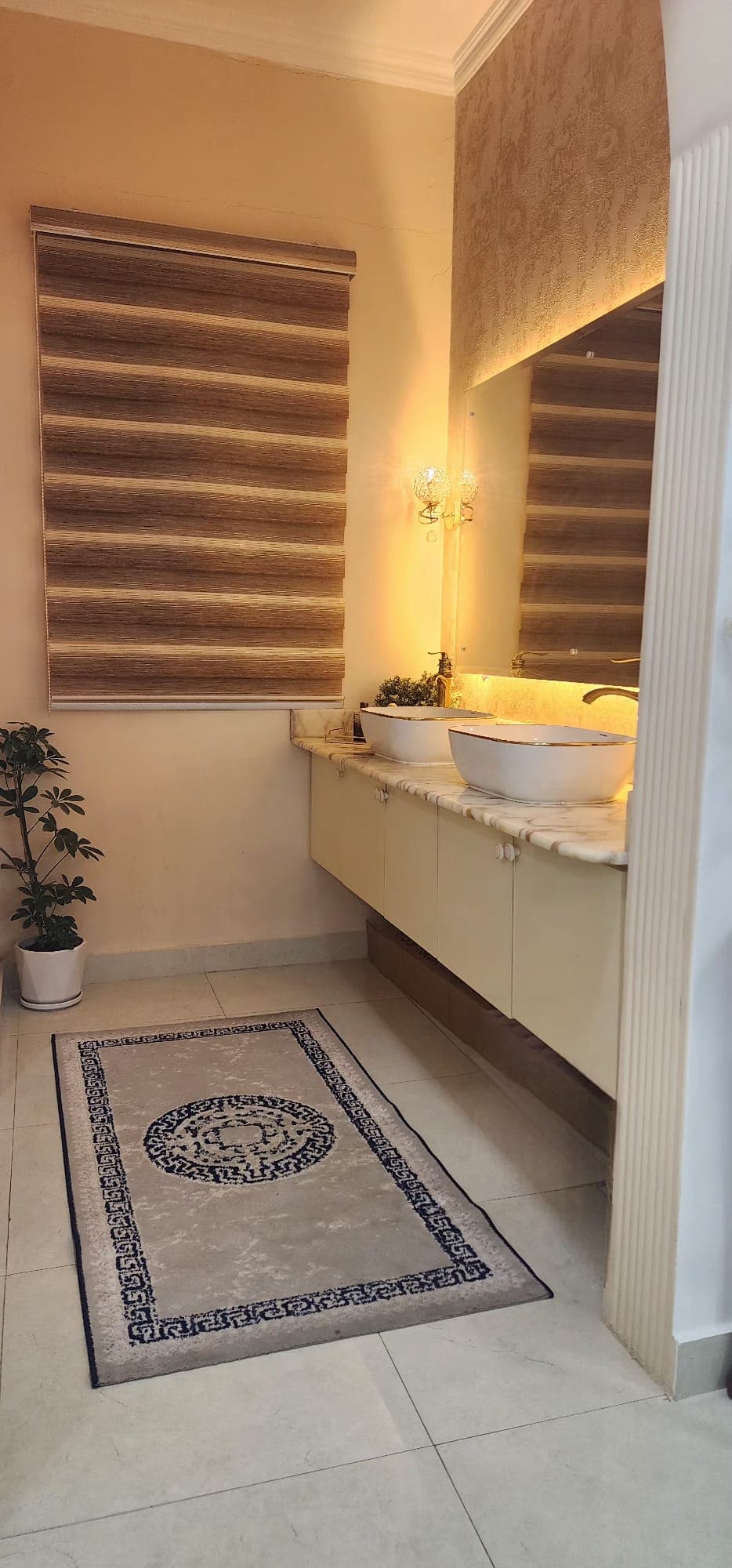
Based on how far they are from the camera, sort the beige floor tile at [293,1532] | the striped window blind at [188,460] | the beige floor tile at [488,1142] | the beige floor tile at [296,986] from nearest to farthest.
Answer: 1. the beige floor tile at [293,1532]
2. the beige floor tile at [488,1142]
3. the striped window blind at [188,460]
4. the beige floor tile at [296,986]

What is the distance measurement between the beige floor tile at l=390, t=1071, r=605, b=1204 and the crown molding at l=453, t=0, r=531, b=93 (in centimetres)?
309

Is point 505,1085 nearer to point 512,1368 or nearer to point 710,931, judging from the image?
point 512,1368

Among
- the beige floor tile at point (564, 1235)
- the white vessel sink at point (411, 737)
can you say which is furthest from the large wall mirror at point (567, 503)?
the beige floor tile at point (564, 1235)

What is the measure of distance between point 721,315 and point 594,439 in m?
1.20

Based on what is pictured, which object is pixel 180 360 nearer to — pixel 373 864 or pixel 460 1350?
pixel 373 864

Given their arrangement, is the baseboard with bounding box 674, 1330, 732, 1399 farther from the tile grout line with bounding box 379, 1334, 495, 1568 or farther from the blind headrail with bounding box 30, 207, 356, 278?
the blind headrail with bounding box 30, 207, 356, 278

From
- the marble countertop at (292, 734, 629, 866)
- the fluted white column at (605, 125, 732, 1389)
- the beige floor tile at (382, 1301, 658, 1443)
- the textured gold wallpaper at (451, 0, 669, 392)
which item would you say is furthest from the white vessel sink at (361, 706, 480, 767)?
the beige floor tile at (382, 1301, 658, 1443)

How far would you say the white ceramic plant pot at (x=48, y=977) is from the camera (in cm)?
341

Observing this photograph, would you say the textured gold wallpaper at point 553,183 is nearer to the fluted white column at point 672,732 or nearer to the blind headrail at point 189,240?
the blind headrail at point 189,240

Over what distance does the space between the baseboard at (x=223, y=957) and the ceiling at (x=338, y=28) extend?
2935 mm

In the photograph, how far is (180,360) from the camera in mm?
3480

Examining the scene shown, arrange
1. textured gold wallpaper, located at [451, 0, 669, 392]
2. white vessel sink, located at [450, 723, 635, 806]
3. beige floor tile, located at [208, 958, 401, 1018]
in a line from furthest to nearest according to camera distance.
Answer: beige floor tile, located at [208, 958, 401, 1018] < textured gold wallpaper, located at [451, 0, 669, 392] < white vessel sink, located at [450, 723, 635, 806]

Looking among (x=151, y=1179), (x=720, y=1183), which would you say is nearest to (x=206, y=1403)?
(x=151, y=1179)

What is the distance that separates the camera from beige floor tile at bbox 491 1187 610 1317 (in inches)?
80.3
